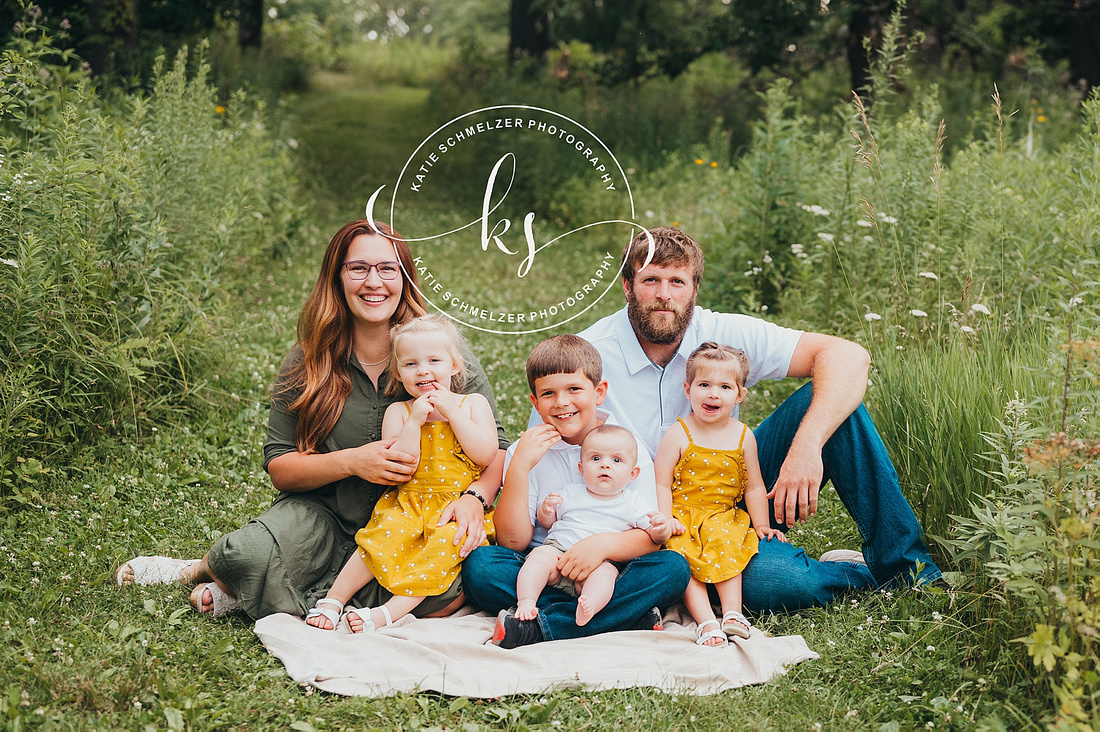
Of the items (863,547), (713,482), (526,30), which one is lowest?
(863,547)

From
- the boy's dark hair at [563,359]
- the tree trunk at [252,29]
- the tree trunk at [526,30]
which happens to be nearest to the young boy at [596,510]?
the boy's dark hair at [563,359]

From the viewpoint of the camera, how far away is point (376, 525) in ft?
10.9

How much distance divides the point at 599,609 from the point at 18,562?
226 cm

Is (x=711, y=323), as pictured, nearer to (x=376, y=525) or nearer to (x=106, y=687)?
(x=376, y=525)

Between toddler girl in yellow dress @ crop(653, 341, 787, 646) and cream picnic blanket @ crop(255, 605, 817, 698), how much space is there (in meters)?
0.25

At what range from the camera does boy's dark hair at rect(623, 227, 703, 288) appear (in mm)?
3502

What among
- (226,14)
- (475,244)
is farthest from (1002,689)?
(226,14)

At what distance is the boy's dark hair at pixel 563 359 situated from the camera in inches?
128

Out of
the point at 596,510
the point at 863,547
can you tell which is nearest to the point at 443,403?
the point at 596,510

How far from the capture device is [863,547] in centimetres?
347

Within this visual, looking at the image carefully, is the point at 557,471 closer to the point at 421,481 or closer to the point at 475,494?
the point at 475,494

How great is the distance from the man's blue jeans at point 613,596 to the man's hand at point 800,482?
44 cm

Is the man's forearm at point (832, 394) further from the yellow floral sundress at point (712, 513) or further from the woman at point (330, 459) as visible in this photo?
the woman at point (330, 459)

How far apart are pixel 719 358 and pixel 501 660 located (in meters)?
1.31
